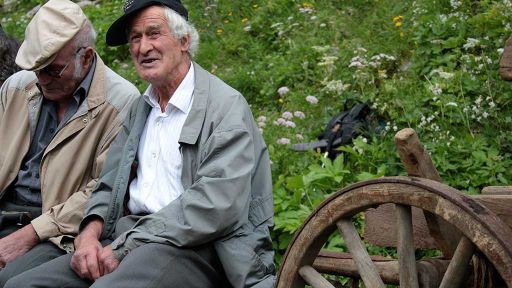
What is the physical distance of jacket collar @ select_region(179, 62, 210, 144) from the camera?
3863 mm

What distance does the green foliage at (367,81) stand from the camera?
5.34 metres

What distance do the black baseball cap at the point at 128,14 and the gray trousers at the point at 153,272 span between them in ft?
3.51

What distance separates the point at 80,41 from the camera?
4535 mm

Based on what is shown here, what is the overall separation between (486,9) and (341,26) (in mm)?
1404

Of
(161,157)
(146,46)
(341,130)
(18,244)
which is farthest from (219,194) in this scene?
(341,130)

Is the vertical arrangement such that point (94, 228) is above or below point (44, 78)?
below

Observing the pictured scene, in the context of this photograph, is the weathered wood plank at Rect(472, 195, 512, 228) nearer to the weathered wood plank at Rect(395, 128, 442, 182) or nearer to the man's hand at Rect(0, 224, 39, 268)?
the weathered wood plank at Rect(395, 128, 442, 182)

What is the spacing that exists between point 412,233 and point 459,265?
0.75ft

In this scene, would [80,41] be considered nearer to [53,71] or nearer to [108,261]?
[53,71]

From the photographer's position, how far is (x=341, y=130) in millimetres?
5910

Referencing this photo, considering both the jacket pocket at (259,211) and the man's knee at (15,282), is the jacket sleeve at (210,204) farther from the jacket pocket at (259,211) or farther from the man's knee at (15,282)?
the man's knee at (15,282)

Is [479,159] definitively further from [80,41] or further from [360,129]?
[80,41]

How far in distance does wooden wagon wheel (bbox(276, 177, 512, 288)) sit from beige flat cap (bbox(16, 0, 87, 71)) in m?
1.75

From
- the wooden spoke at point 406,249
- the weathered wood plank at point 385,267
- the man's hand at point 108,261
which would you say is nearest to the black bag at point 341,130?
the man's hand at point 108,261
